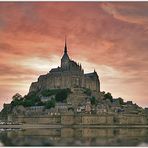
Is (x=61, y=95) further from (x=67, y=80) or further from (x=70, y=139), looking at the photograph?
(x=70, y=139)

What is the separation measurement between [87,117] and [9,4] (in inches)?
470

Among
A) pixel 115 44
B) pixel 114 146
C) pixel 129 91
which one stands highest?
pixel 115 44

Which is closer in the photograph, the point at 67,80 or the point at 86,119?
the point at 86,119

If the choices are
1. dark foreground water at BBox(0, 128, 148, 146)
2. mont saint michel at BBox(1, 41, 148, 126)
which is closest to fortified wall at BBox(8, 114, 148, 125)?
mont saint michel at BBox(1, 41, 148, 126)

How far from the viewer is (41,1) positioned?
9547 millimetres

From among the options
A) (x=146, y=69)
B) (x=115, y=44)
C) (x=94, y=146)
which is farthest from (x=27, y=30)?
(x=94, y=146)

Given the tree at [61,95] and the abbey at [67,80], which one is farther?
the tree at [61,95]

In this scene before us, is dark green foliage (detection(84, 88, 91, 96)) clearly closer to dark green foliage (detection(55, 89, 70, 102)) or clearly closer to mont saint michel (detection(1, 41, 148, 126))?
mont saint michel (detection(1, 41, 148, 126))

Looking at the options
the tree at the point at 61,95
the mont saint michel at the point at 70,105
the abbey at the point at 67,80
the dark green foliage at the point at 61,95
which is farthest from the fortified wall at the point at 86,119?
the tree at the point at 61,95

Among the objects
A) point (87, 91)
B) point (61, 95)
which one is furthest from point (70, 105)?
point (87, 91)

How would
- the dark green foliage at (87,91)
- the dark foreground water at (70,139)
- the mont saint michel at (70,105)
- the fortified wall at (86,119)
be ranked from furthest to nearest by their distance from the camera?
1. the dark green foliage at (87,91)
2. the mont saint michel at (70,105)
3. the fortified wall at (86,119)
4. the dark foreground water at (70,139)

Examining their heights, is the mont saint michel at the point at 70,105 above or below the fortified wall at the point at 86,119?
above

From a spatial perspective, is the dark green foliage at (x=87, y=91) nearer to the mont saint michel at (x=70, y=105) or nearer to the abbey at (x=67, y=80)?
the mont saint michel at (x=70, y=105)

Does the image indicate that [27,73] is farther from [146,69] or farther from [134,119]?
[134,119]
